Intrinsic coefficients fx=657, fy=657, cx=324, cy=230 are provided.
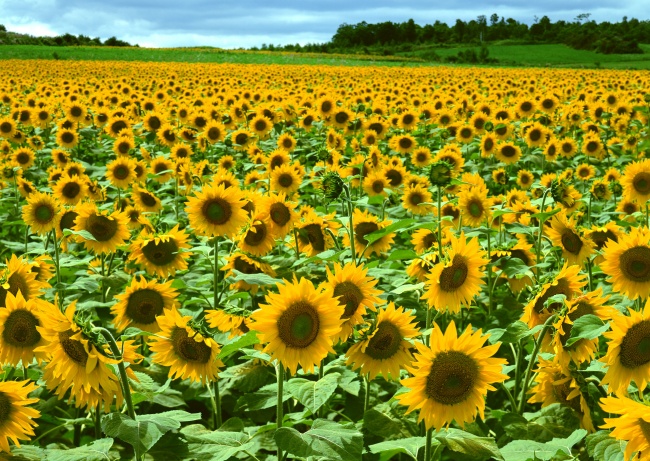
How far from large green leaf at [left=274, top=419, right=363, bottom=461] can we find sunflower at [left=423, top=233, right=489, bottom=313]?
99cm

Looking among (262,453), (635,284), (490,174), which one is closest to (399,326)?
(262,453)

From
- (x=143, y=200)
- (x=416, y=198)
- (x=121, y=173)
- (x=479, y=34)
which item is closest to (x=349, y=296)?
(x=416, y=198)

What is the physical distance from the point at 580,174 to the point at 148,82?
47.7 ft

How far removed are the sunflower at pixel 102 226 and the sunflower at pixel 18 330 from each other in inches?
68.6

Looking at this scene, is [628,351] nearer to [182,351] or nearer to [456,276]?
[456,276]

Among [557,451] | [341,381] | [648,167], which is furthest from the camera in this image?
[648,167]

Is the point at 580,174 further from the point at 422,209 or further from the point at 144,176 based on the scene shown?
the point at 144,176

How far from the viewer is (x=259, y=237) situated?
13.6 ft

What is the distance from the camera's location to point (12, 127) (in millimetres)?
9602

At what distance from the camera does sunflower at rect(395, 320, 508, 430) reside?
2264mm

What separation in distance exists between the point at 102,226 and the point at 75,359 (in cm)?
223

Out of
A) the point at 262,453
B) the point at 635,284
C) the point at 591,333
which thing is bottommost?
the point at 262,453

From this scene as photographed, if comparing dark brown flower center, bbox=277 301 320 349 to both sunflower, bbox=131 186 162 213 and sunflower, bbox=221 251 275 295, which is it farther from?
sunflower, bbox=131 186 162 213

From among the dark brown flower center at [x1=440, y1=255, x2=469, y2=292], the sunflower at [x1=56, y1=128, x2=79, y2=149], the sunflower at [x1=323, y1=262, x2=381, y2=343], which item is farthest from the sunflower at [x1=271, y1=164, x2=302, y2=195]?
the sunflower at [x1=56, y1=128, x2=79, y2=149]
